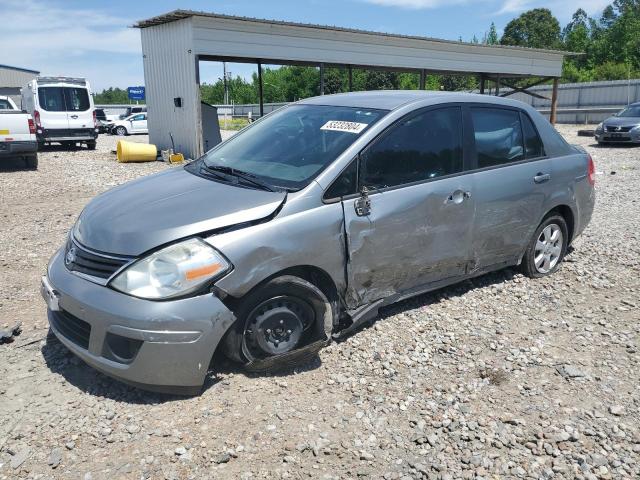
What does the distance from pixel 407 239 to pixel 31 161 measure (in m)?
14.1

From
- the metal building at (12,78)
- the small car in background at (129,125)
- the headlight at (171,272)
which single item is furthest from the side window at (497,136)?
the metal building at (12,78)

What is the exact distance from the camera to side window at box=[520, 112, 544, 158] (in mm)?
4809

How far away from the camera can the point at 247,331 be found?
3.22 meters

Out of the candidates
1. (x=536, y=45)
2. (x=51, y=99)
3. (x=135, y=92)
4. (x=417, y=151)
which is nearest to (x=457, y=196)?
(x=417, y=151)

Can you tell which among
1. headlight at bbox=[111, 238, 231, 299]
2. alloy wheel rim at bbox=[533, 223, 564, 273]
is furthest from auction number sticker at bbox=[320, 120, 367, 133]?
alloy wheel rim at bbox=[533, 223, 564, 273]

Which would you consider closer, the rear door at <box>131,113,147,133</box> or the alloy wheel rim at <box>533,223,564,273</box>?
the alloy wheel rim at <box>533,223,564,273</box>

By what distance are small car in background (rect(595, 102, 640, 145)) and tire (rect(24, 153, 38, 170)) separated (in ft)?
60.2

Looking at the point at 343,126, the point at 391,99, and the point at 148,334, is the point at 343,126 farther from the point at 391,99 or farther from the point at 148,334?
the point at 148,334

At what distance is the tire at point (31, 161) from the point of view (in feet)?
46.8

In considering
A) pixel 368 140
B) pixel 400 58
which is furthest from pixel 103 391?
pixel 400 58

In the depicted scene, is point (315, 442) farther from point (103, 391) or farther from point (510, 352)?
point (510, 352)

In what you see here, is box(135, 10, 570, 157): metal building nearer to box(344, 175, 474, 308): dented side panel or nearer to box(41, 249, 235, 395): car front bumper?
box(344, 175, 474, 308): dented side panel

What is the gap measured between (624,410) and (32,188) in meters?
11.3

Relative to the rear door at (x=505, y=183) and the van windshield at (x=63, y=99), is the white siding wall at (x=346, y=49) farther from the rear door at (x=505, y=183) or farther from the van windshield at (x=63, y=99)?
the rear door at (x=505, y=183)
